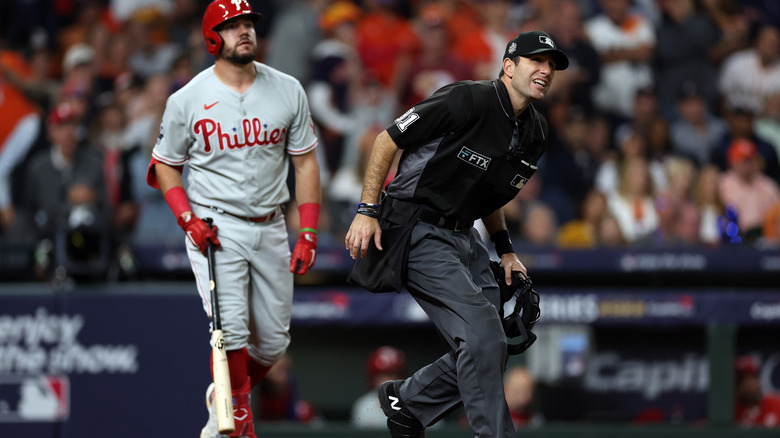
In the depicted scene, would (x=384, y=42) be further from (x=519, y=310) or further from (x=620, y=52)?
(x=519, y=310)

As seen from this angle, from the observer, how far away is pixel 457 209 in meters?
5.00

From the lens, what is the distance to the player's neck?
5.49 meters

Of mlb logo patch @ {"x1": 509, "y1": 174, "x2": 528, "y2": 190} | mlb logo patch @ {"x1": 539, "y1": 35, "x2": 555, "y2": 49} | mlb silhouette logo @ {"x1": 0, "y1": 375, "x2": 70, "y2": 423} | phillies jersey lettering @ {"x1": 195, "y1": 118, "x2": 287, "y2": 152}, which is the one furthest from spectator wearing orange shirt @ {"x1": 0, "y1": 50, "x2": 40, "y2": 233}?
mlb logo patch @ {"x1": 539, "y1": 35, "x2": 555, "y2": 49}

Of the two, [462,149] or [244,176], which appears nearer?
[462,149]

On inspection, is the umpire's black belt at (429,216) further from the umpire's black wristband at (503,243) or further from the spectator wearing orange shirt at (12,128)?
the spectator wearing orange shirt at (12,128)

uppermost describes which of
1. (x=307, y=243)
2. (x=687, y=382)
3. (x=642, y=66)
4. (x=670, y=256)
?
(x=642, y=66)

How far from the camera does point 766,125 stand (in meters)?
10.8

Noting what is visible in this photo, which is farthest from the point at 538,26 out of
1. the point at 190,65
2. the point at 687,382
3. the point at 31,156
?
the point at 31,156

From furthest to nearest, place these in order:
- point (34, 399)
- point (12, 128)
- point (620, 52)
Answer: point (620, 52) → point (12, 128) → point (34, 399)

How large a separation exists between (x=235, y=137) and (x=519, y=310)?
1.65 m

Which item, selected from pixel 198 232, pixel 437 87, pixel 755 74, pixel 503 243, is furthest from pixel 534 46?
pixel 755 74

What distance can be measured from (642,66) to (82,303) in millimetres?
6263

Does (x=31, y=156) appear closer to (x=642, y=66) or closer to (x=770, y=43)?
(x=642, y=66)

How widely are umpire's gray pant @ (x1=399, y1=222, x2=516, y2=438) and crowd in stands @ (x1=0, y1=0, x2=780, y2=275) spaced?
3.16 metres
